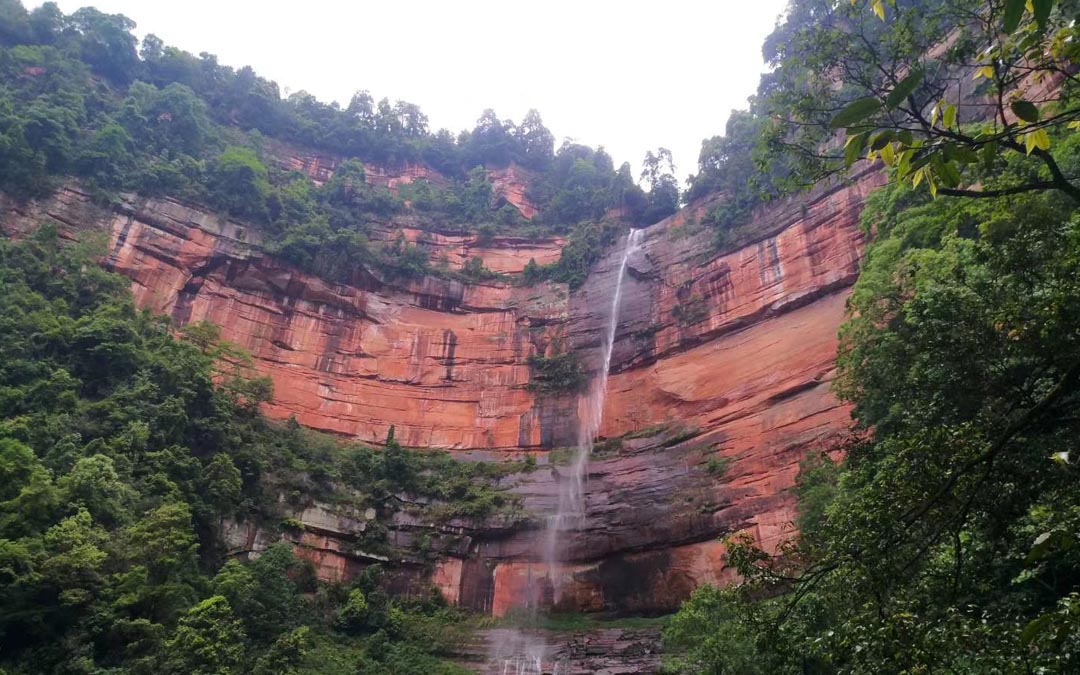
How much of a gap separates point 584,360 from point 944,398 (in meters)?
18.1

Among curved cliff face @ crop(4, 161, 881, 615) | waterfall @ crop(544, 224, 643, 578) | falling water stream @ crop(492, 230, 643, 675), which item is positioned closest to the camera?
falling water stream @ crop(492, 230, 643, 675)

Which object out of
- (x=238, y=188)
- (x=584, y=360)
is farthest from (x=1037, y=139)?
(x=238, y=188)

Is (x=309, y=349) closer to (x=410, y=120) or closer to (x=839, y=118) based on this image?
(x=410, y=120)

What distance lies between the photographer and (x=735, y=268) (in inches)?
892

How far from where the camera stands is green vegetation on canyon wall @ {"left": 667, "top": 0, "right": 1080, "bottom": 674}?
2.26 metres

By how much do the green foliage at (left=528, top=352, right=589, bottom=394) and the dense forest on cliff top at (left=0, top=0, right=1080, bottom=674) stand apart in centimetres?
424

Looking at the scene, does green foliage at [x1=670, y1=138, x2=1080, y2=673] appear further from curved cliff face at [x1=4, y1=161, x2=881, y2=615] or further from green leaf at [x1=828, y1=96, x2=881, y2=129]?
curved cliff face at [x1=4, y1=161, x2=881, y2=615]

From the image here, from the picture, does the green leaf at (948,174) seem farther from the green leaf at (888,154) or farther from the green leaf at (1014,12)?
the green leaf at (1014,12)

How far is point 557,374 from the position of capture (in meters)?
24.4

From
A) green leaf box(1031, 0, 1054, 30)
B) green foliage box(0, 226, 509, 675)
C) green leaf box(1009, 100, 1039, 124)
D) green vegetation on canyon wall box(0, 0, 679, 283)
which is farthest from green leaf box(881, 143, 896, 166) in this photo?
green vegetation on canyon wall box(0, 0, 679, 283)

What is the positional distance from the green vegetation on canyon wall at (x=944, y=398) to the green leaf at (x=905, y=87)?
0.02 m

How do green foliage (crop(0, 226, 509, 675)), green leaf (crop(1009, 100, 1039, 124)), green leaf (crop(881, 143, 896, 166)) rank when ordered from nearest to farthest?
green leaf (crop(1009, 100, 1039, 124)), green leaf (crop(881, 143, 896, 166)), green foliage (crop(0, 226, 509, 675))

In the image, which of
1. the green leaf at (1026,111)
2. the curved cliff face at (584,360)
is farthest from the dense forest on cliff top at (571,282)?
the curved cliff face at (584,360)

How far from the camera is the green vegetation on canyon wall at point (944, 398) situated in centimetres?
226
